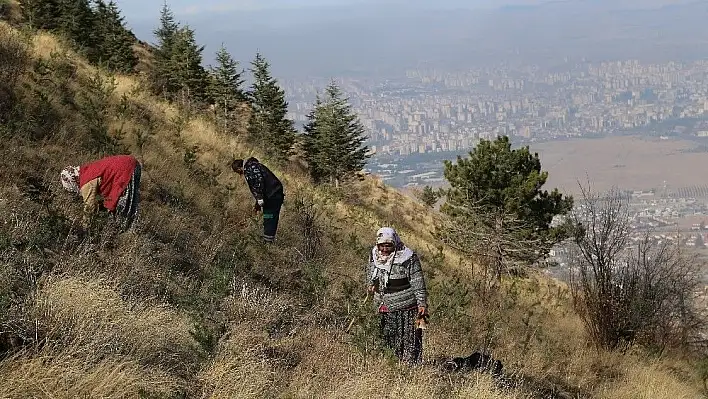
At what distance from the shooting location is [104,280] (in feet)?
13.6

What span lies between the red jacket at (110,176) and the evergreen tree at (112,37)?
830 inches

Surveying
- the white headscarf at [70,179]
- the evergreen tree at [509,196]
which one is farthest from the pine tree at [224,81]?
the white headscarf at [70,179]

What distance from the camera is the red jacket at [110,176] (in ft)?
18.0

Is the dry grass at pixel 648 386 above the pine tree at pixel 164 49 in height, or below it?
below

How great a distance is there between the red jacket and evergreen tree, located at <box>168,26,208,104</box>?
24060 millimetres

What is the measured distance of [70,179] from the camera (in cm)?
549

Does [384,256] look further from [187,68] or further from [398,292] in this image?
[187,68]

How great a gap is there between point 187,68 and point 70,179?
2545 cm

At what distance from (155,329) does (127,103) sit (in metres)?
7.26

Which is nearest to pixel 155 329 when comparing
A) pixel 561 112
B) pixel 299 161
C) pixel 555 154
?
pixel 299 161

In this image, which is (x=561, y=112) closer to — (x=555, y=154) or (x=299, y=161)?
(x=555, y=154)

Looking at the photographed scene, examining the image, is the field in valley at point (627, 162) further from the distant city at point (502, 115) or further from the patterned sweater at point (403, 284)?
the patterned sweater at point (403, 284)

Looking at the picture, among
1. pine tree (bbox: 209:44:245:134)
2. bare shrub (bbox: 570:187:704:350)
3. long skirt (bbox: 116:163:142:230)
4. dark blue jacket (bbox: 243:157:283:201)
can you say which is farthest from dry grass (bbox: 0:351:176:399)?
pine tree (bbox: 209:44:245:134)

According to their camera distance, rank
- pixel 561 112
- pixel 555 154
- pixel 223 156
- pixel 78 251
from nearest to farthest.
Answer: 1. pixel 78 251
2. pixel 223 156
3. pixel 555 154
4. pixel 561 112
